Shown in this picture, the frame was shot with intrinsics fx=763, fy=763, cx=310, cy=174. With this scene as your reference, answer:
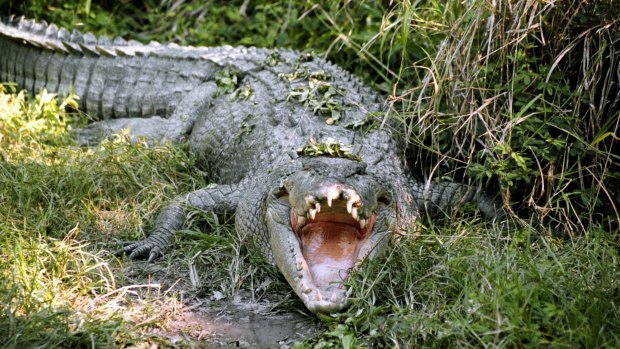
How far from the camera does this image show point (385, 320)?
136 inches

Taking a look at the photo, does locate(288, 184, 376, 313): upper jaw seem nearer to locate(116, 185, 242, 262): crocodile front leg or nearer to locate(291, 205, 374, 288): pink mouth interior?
locate(291, 205, 374, 288): pink mouth interior

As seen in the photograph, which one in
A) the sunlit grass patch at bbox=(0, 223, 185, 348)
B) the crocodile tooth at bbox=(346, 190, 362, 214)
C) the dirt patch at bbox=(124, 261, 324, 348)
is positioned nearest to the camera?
the sunlit grass patch at bbox=(0, 223, 185, 348)

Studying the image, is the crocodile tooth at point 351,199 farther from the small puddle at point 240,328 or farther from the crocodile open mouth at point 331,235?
the small puddle at point 240,328

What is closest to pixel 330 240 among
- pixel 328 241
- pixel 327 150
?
pixel 328 241

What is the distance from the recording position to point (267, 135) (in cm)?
486

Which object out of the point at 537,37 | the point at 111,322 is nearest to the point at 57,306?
the point at 111,322

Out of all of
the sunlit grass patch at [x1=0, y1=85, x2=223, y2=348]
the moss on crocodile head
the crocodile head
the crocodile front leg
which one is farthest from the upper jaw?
the crocodile front leg

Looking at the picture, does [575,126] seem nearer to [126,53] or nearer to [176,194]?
[176,194]

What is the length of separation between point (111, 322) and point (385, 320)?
3.95ft

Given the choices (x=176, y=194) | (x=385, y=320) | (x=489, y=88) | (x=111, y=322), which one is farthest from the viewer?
(x=176, y=194)

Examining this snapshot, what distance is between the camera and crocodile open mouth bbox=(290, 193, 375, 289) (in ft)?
12.2

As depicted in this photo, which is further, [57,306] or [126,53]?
[126,53]

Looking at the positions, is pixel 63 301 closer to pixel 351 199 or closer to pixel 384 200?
pixel 351 199

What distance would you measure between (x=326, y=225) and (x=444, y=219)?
3.41 feet
